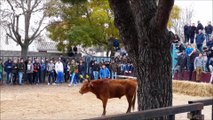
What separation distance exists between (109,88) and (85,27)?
25294 mm

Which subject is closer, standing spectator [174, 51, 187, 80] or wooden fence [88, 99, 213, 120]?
wooden fence [88, 99, 213, 120]

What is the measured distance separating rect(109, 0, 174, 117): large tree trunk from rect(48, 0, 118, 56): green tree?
1246 inches

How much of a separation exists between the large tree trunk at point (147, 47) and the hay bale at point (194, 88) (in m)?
15.2

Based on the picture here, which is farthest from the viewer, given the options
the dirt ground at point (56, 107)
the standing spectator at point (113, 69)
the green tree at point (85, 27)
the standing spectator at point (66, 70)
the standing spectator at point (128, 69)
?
the green tree at point (85, 27)

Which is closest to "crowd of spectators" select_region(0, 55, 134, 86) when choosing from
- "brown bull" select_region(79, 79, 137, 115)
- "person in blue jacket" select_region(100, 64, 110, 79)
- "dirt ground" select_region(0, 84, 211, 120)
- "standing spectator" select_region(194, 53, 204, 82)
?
"person in blue jacket" select_region(100, 64, 110, 79)

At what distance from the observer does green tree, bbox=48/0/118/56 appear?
38156 millimetres

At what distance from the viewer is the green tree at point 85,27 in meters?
38.2

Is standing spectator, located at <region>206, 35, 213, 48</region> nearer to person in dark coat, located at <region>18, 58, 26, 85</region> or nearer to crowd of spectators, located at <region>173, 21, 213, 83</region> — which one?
crowd of spectators, located at <region>173, 21, 213, 83</region>

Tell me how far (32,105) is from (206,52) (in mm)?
11248

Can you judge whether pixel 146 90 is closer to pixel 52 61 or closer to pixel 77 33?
pixel 52 61

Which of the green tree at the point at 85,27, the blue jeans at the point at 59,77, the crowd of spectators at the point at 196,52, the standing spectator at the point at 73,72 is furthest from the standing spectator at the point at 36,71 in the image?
the crowd of spectators at the point at 196,52

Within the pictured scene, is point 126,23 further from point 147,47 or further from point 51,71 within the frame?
point 51,71

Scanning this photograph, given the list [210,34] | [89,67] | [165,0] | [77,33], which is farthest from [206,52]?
[165,0]

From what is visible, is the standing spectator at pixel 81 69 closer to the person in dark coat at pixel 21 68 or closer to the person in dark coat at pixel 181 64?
the person in dark coat at pixel 21 68
